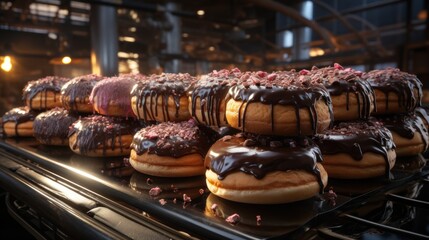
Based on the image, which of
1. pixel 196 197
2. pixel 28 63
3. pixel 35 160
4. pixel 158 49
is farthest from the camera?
pixel 28 63

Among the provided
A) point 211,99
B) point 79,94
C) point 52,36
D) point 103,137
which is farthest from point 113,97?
point 52,36

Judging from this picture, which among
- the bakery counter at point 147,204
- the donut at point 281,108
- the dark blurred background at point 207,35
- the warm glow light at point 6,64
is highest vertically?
the dark blurred background at point 207,35

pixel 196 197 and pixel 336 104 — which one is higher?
pixel 336 104

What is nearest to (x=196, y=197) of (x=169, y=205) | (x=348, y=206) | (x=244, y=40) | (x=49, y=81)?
(x=169, y=205)

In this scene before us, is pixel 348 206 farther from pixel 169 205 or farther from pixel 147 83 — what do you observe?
pixel 147 83

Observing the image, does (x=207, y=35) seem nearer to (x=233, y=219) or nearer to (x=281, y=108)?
(x=281, y=108)

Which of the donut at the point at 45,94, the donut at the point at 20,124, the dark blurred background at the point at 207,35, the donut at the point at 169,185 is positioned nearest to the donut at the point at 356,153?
the donut at the point at 169,185

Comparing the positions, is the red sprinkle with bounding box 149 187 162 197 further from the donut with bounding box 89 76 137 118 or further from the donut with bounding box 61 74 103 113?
the donut with bounding box 61 74 103 113

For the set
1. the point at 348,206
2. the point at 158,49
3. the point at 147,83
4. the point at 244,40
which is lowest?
the point at 348,206

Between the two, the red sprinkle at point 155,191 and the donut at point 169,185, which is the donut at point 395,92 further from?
the red sprinkle at point 155,191
